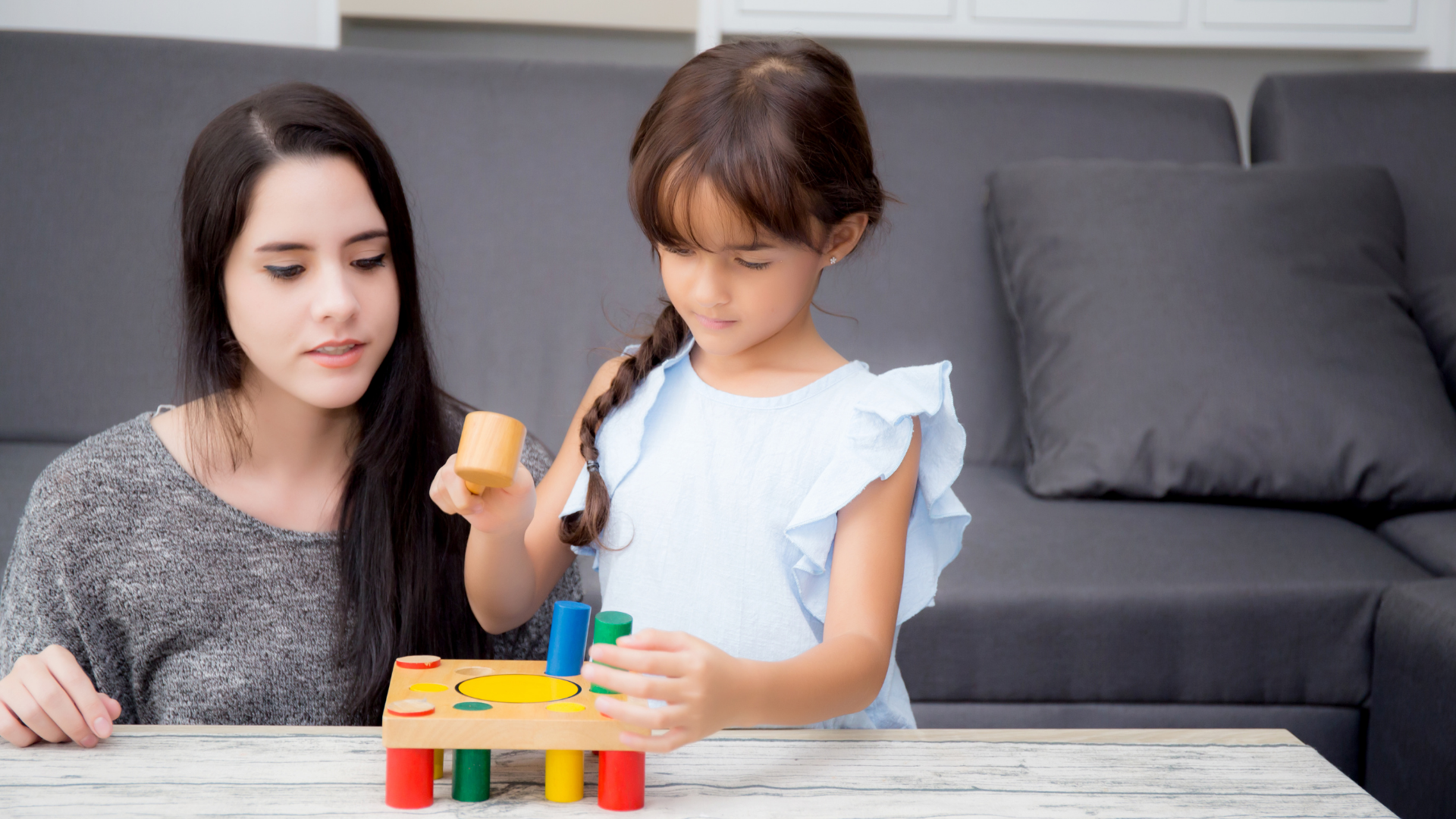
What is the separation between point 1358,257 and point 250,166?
1530 millimetres

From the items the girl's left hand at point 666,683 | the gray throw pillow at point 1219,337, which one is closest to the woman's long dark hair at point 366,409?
the girl's left hand at point 666,683

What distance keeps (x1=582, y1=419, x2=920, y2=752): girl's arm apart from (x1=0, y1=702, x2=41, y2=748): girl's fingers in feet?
1.25

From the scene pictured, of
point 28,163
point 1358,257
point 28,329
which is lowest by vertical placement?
point 28,329

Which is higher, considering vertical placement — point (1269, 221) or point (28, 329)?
point (1269, 221)

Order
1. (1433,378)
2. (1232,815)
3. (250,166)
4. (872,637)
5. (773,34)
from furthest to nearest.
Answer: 1. (773,34)
2. (1433,378)
3. (250,166)
4. (872,637)
5. (1232,815)

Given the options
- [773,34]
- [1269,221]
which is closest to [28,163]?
[773,34]

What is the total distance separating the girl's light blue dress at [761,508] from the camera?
90 cm

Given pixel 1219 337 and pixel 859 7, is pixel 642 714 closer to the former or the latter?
pixel 1219 337

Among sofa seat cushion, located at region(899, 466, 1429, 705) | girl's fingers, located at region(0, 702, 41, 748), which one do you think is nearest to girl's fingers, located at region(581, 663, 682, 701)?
girl's fingers, located at region(0, 702, 41, 748)

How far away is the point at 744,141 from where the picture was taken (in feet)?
2.64

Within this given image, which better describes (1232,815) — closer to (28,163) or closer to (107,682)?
(107,682)

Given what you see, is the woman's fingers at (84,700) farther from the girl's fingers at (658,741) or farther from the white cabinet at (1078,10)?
the white cabinet at (1078,10)

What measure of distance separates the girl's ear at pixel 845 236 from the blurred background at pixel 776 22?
1344 mm

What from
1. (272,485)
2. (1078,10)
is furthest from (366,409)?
(1078,10)
